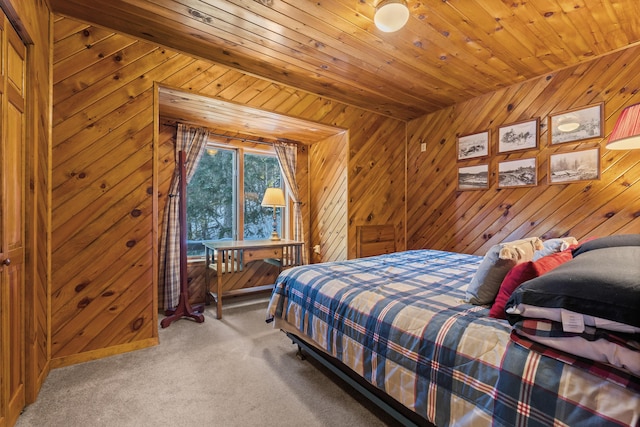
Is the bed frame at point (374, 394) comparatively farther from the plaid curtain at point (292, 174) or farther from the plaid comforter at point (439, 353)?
the plaid curtain at point (292, 174)

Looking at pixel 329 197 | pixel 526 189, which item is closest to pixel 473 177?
pixel 526 189

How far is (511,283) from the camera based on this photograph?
1.31 meters

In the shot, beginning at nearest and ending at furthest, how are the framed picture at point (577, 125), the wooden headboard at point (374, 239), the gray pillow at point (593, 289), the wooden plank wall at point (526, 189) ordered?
the gray pillow at point (593, 289) → the wooden plank wall at point (526, 189) → the framed picture at point (577, 125) → the wooden headboard at point (374, 239)

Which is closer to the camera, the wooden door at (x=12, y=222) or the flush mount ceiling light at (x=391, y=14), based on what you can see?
the wooden door at (x=12, y=222)

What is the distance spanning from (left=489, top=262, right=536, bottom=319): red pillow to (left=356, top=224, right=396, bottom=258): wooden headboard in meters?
2.63

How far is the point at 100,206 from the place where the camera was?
2.33 metres

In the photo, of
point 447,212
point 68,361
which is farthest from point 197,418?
point 447,212

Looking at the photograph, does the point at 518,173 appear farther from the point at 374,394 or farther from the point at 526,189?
the point at 374,394

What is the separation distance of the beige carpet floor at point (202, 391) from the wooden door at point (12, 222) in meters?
0.29

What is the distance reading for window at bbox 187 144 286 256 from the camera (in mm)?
3857

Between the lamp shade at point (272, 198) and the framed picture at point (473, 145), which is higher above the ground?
the framed picture at point (473, 145)

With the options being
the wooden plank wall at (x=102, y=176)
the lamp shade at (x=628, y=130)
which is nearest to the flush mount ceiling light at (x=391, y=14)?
the lamp shade at (x=628, y=130)

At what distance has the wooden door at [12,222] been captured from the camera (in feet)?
4.70

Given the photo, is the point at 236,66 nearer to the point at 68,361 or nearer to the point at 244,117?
the point at 244,117
